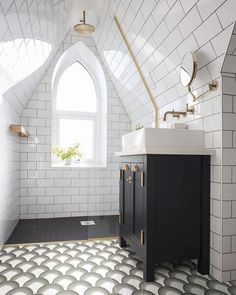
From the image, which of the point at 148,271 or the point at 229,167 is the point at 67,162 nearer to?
the point at 148,271

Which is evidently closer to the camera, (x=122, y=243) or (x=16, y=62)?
(x=16, y=62)

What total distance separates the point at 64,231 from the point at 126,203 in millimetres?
1065

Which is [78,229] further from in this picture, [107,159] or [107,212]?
[107,159]

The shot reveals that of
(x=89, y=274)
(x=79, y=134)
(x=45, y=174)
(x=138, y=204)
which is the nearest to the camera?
(x=89, y=274)

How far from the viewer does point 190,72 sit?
1.97m

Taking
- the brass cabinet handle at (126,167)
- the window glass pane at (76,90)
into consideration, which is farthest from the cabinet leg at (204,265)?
the window glass pane at (76,90)

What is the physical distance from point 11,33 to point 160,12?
115 centimetres

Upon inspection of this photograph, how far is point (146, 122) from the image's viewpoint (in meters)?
3.05

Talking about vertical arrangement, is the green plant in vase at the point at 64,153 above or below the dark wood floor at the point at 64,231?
above

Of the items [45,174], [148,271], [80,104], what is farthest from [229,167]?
[45,174]

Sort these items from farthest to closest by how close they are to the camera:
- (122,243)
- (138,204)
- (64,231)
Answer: (64,231), (122,243), (138,204)

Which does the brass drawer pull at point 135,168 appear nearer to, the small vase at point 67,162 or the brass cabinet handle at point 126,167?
the brass cabinet handle at point 126,167

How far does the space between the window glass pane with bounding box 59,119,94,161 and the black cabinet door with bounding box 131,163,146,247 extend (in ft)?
3.98

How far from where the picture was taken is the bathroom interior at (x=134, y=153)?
1818mm
